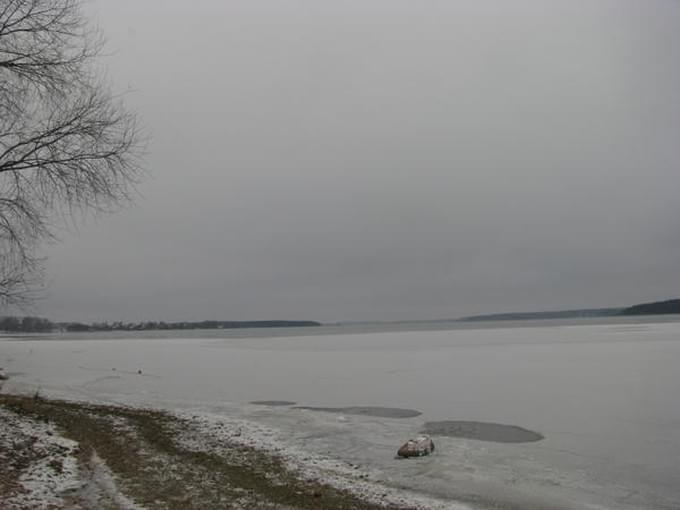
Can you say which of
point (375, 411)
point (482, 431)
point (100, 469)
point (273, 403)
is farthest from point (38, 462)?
point (273, 403)

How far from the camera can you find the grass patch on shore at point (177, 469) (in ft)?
26.0

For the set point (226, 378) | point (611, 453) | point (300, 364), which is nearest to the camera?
point (611, 453)

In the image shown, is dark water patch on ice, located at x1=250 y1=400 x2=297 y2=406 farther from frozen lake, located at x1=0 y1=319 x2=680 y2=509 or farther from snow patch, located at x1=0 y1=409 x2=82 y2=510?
snow patch, located at x1=0 y1=409 x2=82 y2=510

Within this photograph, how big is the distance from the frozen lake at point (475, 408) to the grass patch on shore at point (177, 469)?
1.78 meters

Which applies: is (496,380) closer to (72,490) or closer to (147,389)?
(147,389)

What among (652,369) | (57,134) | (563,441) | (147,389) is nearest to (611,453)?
(563,441)

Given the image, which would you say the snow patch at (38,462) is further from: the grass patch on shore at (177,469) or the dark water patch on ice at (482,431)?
the dark water patch on ice at (482,431)

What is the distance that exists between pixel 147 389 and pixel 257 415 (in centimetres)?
783

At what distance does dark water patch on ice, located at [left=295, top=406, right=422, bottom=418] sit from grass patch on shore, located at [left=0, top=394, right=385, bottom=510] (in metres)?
5.12

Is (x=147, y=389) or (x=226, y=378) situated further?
(x=226, y=378)

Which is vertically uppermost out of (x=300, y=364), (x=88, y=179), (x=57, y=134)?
(x=57, y=134)

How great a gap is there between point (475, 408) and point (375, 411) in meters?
3.13

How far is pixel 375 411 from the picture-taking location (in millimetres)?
17344

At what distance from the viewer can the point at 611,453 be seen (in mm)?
11609
